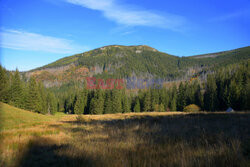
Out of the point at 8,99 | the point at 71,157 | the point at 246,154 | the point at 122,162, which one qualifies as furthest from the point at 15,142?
the point at 8,99

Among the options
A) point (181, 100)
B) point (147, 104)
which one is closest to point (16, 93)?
point (147, 104)

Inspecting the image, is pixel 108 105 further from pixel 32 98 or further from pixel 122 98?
pixel 32 98

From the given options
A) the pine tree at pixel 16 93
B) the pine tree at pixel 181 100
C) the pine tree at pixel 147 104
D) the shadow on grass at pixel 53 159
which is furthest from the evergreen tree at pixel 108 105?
the shadow on grass at pixel 53 159

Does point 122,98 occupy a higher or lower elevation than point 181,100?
higher

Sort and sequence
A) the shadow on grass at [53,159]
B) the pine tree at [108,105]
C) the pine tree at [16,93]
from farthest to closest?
the pine tree at [108,105] → the pine tree at [16,93] → the shadow on grass at [53,159]

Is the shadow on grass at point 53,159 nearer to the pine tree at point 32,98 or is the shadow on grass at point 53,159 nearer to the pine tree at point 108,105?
the pine tree at point 32,98

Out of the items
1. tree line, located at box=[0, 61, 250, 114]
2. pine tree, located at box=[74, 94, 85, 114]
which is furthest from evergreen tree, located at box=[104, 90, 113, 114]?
pine tree, located at box=[74, 94, 85, 114]

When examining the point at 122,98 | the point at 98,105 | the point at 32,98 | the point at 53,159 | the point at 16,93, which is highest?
the point at 16,93

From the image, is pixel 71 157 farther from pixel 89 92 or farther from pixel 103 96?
pixel 89 92

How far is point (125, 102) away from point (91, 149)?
215 ft

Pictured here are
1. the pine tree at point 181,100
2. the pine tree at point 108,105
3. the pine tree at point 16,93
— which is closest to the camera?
the pine tree at point 16,93

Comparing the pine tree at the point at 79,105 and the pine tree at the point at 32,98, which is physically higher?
the pine tree at the point at 32,98

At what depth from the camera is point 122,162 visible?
281cm

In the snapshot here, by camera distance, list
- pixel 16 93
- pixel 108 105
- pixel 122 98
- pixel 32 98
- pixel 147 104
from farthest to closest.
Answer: pixel 122 98 < pixel 147 104 < pixel 108 105 < pixel 32 98 < pixel 16 93
